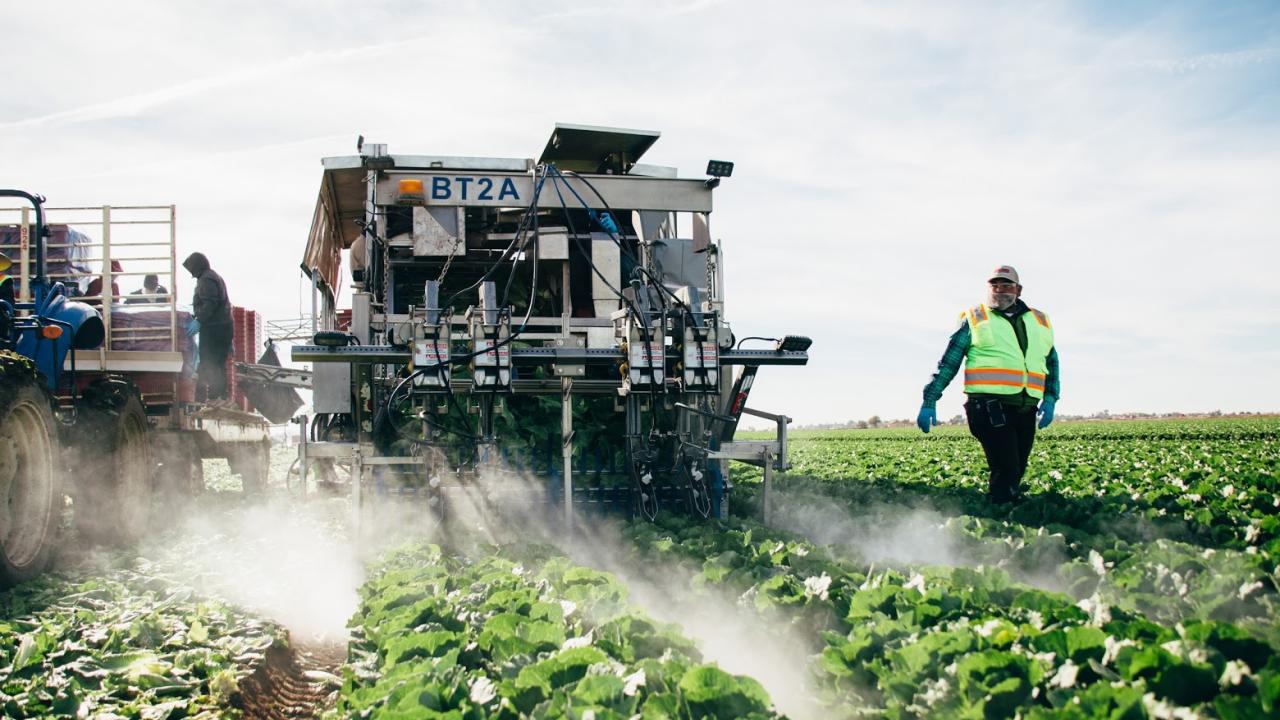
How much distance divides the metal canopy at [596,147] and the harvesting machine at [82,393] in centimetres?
335

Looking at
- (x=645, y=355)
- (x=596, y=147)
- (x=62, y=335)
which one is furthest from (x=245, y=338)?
(x=645, y=355)

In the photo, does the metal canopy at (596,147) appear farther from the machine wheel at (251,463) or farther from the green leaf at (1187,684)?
the green leaf at (1187,684)

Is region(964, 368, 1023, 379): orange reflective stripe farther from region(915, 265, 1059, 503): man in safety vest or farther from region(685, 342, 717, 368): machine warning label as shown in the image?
region(685, 342, 717, 368): machine warning label

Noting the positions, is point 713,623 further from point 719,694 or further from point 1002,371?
point 1002,371

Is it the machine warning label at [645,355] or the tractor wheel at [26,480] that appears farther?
the machine warning label at [645,355]

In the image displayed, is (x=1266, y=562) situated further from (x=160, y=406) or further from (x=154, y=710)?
(x=160, y=406)

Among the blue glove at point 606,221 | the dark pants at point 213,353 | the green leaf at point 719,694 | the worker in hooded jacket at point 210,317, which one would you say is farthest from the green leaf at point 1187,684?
the dark pants at point 213,353

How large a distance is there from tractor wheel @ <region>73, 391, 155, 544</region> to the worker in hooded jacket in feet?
6.38

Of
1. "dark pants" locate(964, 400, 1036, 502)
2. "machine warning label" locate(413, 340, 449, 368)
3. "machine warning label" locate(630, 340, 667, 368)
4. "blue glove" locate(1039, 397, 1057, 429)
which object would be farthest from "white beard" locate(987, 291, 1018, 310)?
"machine warning label" locate(413, 340, 449, 368)

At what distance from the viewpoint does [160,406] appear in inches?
339

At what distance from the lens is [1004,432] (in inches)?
284

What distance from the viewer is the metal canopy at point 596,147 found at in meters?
8.73

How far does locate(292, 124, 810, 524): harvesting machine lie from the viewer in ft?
22.8

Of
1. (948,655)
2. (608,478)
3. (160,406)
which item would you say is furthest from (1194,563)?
(160,406)
